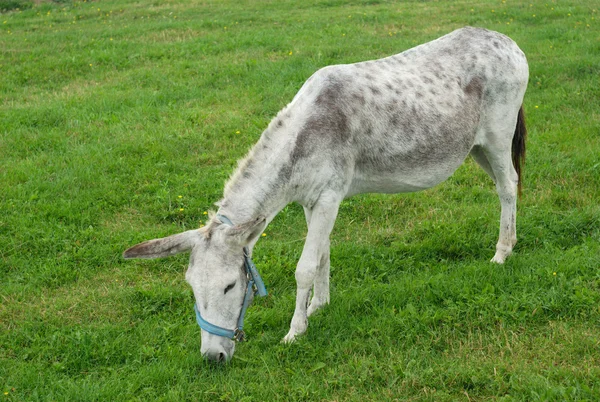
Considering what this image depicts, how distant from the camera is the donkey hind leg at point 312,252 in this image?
512 cm

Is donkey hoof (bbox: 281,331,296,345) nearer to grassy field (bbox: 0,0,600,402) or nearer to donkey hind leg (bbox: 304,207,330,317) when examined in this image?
grassy field (bbox: 0,0,600,402)

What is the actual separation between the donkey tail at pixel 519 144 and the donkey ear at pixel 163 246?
3.48 metres

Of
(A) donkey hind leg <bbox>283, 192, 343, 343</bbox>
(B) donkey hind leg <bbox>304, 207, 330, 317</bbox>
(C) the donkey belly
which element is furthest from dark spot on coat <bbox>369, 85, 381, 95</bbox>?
(B) donkey hind leg <bbox>304, 207, 330, 317</bbox>

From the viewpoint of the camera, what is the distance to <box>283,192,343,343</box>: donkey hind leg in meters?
5.12

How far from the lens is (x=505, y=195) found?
634 centimetres

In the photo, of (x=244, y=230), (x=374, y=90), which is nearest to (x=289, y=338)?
(x=244, y=230)

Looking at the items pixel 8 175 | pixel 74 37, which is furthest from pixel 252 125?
pixel 74 37

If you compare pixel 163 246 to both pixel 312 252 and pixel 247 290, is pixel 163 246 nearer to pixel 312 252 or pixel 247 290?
pixel 247 290

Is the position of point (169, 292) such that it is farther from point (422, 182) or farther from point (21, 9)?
point (21, 9)

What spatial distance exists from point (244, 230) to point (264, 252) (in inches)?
83.7

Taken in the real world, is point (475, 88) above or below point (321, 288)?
above

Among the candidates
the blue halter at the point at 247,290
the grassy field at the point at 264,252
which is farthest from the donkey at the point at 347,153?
the grassy field at the point at 264,252

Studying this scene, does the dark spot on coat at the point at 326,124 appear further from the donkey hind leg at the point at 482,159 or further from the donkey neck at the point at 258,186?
the donkey hind leg at the point at 482,159

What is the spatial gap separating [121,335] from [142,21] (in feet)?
40.1
